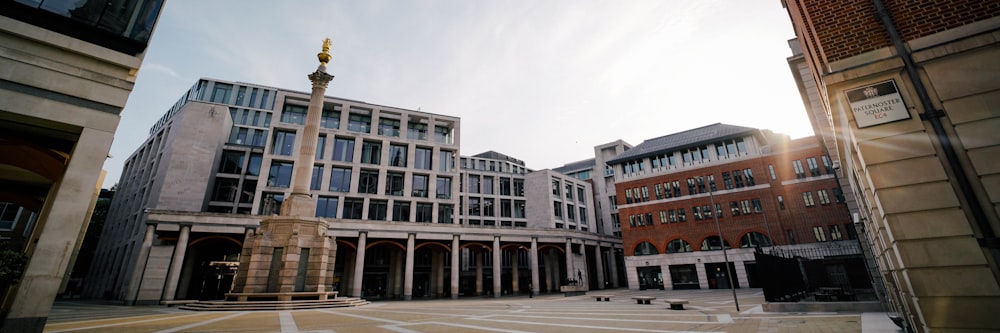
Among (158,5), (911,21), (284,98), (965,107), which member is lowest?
(965,107)

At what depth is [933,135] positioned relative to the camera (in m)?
5.92

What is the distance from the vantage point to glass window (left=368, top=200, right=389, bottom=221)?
4194 cm

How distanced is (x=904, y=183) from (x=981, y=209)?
0.86 metres

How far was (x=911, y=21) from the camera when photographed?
21.7 feet

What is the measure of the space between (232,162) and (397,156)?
19618 mm

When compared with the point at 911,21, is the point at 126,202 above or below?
above

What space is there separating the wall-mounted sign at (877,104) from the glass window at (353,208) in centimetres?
4095

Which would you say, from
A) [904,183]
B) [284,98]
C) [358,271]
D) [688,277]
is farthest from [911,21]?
[284,98]

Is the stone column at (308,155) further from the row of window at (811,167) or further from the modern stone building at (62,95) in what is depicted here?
the row of window at (811,167)

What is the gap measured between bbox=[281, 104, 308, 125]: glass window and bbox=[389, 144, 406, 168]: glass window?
1034 cm

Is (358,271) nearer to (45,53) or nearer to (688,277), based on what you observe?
(45,53)

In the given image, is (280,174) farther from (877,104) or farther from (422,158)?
(877,104)

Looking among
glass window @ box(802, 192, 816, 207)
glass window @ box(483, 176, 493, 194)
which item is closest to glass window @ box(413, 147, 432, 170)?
glass window @ box(483, 176, 493, 194)

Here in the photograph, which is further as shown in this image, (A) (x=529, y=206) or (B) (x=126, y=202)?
(A) (x=529, y=206)
